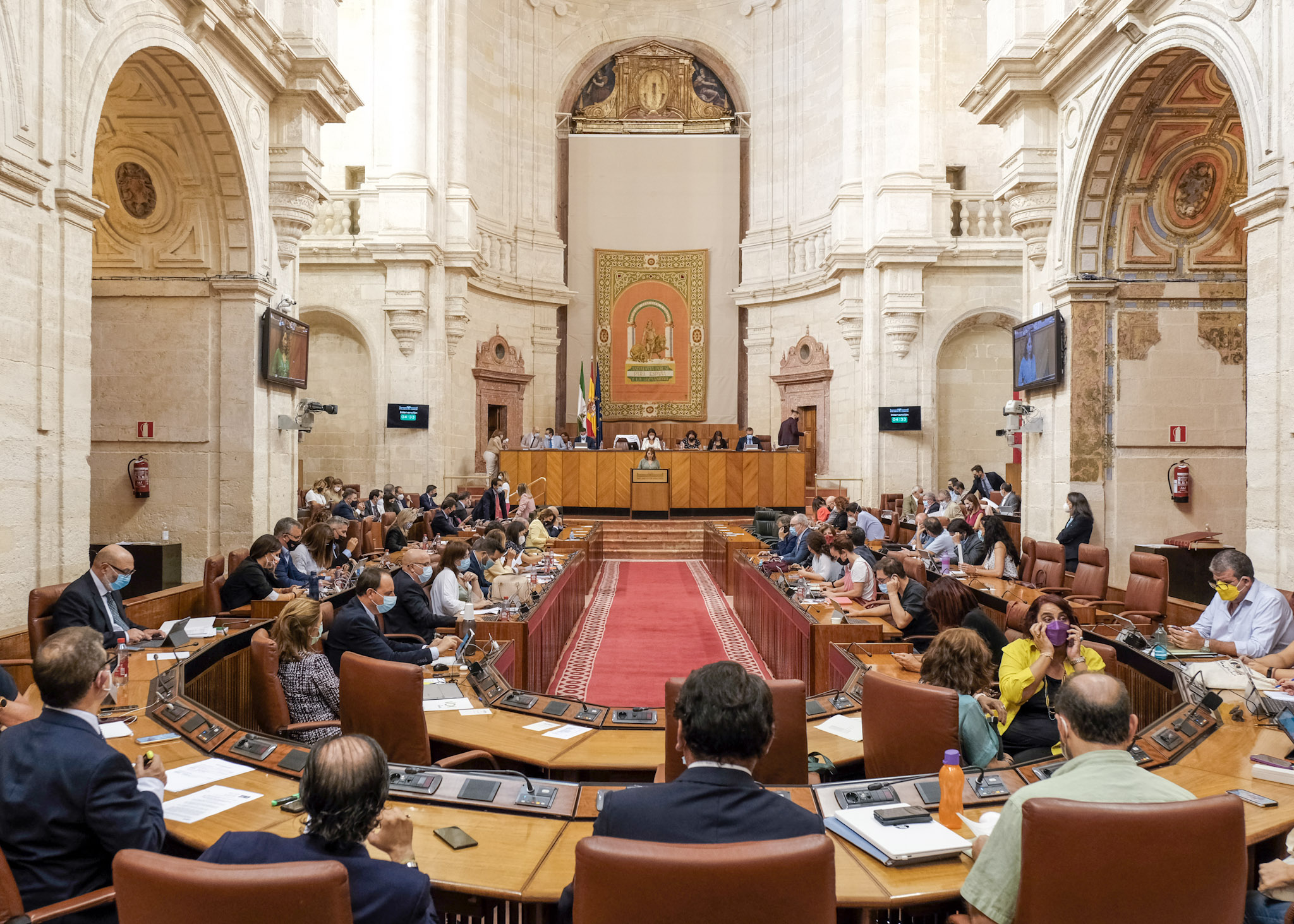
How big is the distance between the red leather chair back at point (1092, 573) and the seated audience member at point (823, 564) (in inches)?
75.3

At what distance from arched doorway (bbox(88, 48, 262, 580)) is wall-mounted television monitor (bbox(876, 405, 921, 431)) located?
10403mm

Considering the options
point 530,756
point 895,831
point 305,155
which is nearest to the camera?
point 895,831

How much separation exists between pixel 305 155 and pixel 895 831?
9.11 m

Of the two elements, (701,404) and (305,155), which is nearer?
(305,155)

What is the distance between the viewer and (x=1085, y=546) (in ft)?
23.8

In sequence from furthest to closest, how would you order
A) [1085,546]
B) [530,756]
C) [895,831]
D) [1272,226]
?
[1085,546] < [1272,226] < [530,756] < [895,831]

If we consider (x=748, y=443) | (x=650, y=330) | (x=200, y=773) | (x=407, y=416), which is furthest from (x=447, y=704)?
(x=650, y=330)

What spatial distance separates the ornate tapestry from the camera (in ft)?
66.9

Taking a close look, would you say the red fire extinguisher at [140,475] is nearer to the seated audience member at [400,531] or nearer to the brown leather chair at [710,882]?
the seated audience member at [400,531]

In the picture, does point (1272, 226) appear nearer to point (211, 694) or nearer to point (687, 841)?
point (687, 841)

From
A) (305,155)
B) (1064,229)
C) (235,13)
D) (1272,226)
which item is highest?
(235,13)

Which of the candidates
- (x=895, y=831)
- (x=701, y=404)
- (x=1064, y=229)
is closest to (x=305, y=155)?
(x=1064, y=229)

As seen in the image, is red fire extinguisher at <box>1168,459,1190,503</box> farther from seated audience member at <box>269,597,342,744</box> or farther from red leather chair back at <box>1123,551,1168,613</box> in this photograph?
seated audience member at <box>269,597,342,744</box>

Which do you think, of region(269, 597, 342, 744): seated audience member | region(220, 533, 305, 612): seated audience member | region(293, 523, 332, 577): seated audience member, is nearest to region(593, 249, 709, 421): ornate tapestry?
region(293, 523, 332, 577): seated audience member
